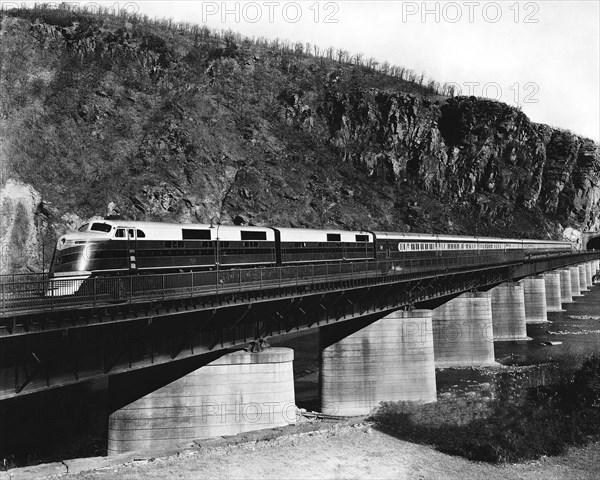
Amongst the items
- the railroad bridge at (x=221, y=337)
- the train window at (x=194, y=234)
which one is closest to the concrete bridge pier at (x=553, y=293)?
the railroad bridge at (x=221, y=337)

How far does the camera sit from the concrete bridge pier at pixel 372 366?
39000mm

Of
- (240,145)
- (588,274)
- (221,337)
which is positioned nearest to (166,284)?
(221,337)

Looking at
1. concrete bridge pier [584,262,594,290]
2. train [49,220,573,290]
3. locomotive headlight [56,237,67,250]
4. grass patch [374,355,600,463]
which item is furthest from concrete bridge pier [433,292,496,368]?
concrete bridge pier [584,262,594,290]

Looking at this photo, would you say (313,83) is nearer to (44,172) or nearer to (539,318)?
(44,172)

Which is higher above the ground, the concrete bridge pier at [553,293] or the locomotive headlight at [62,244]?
the locomotive headlight at [62,244]

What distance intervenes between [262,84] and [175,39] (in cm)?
2700

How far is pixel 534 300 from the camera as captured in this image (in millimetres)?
88688

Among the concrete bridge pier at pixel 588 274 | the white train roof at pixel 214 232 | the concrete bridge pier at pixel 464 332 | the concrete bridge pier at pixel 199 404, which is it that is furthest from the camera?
the concrete bridge pier at pixel 588 274

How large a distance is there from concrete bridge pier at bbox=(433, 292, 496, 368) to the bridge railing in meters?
11.8

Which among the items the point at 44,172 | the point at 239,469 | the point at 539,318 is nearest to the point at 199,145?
the point at 44,172

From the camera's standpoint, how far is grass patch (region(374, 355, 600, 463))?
27125mm

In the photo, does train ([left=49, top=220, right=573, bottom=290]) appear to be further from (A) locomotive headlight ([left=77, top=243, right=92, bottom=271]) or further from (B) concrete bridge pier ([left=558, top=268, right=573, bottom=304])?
(B) concrete bridge pier ([left=558, top=268, right=573, bottom=304])

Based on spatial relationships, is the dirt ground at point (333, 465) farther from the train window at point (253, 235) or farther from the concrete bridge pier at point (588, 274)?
the concrete bridge pier at point (588, 274)

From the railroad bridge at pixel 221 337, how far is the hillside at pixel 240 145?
61204mm
